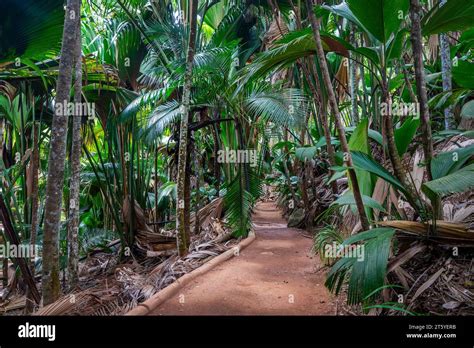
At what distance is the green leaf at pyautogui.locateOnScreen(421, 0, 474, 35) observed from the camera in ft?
6.22

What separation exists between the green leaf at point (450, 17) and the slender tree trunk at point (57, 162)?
240 cm

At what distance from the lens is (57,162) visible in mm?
2416

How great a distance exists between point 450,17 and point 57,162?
9.01 feet

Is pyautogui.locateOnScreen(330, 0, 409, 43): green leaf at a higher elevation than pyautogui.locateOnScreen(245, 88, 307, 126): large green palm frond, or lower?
higher

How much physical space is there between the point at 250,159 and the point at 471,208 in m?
3.04

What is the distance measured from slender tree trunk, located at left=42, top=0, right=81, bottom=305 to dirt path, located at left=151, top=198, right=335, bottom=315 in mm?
838

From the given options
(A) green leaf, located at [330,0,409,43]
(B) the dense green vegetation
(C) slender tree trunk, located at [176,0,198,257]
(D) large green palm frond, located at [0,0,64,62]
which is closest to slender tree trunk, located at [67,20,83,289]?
(B) the dense green vegetation

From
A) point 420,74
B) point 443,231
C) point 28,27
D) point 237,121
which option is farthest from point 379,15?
point 28,27

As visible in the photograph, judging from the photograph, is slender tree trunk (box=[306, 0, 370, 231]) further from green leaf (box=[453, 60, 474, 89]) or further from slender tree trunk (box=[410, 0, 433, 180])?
green leaf (box=[453, 60, 474, 89])

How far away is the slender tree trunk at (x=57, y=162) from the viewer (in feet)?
7.80

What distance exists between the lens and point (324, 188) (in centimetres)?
603

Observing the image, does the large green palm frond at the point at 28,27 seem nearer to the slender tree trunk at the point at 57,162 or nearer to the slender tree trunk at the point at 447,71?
the slender tree trunk at the point at 57,162

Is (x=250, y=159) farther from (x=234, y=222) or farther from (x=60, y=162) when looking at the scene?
(x=60, y=162)
